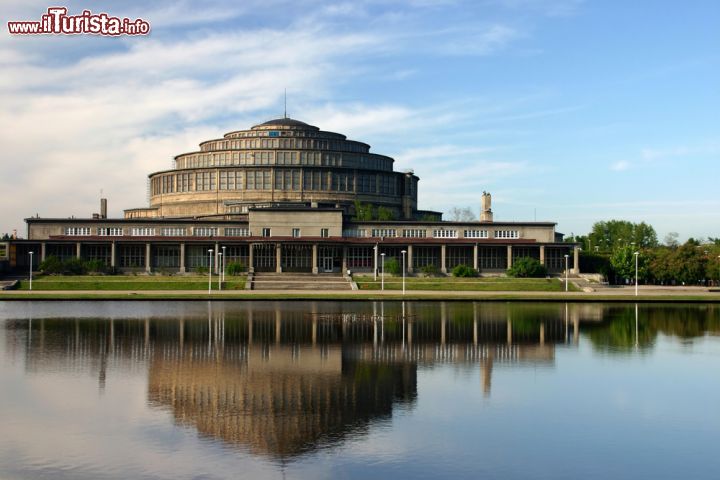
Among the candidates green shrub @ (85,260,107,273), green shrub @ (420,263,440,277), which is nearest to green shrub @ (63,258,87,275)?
green shrub @ (85,260,107,273)

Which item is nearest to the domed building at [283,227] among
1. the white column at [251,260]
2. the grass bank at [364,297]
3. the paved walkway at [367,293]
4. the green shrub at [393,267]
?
the white column at [251,260]

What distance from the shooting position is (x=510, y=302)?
71562mm

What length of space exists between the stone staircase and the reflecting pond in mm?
43891

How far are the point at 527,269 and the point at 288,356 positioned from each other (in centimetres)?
7456

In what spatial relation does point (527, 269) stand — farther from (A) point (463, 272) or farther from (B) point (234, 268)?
(B) point (234, 268)

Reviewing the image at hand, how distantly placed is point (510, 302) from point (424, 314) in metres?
18.0

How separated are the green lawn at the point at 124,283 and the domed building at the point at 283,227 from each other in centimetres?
1318

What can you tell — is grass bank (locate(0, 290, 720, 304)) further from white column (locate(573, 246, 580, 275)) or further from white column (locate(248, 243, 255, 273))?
white column (locate(248, 243, 255, 273))

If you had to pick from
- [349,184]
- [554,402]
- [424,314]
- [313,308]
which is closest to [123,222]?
[349,184]

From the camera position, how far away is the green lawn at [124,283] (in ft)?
283

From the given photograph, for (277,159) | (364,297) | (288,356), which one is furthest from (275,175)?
(288,356)

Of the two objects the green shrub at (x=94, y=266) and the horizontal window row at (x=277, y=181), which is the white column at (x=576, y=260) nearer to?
the horizontal window row at (x=277, y=181)

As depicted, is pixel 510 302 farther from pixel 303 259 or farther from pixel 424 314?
pixel 303 259

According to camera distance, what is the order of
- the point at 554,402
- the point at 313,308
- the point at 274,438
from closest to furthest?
the point at 274,438
the point at 554,402
the point at 313,308
